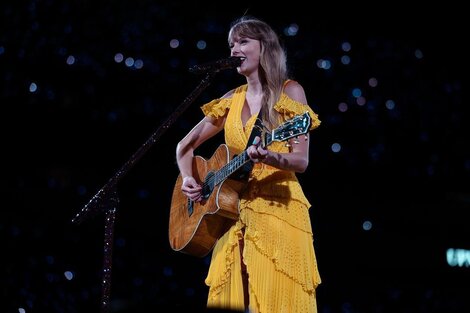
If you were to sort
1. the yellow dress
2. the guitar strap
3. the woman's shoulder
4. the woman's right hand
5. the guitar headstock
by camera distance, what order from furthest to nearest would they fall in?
the woman's right hand < the woman's shoulder < the yellow dress < the guitar strap < the guitar headstock

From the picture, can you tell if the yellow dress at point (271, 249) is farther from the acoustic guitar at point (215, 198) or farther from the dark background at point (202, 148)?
the dark background at point (202, 148)

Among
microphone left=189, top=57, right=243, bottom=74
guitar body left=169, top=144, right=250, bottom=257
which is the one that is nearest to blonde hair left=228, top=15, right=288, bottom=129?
microphone left=189, top=57, right=243, bottom=74

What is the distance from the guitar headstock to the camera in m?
2.57

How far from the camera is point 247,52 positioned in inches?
122

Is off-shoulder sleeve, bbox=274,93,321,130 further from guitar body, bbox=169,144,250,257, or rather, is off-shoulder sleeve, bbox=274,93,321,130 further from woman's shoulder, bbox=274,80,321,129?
guitar body, bbox=169,144,250,257

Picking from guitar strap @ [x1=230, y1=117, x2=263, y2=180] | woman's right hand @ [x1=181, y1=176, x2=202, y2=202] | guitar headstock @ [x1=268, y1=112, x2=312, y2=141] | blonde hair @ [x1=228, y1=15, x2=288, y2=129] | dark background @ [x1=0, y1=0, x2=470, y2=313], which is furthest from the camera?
dark background @ [x1=0, y1=0, x2=470, y2=313]

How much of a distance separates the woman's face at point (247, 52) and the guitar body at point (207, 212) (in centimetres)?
36

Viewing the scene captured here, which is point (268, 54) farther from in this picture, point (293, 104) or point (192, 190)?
point (192, 190)

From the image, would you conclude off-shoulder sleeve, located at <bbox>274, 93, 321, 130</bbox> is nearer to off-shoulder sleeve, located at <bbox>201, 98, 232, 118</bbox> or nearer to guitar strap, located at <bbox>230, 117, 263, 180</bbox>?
guitar strap, located at <bbox>230, 117, 263, 180</bbox>

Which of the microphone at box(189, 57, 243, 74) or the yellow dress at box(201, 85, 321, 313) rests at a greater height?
the microphone at box(189, 57, 243, 74)

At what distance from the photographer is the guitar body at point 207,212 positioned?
114 inches

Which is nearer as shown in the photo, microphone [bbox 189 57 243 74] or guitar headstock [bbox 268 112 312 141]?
guitar headstock [bbox 268 112 312 141]

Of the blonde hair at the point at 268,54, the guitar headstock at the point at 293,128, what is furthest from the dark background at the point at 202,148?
the guitar headstock at the point at 293,128

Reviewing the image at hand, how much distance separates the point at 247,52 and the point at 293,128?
2.06 feet
